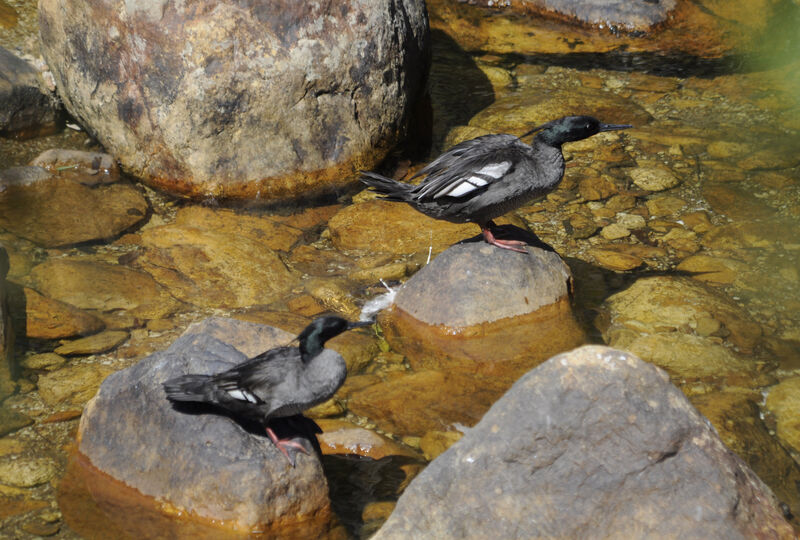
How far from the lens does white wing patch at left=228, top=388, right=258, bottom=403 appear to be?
356 centimetres

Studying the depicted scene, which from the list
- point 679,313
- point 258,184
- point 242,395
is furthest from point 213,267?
point 679,313

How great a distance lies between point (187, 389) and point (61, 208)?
3.33 metres

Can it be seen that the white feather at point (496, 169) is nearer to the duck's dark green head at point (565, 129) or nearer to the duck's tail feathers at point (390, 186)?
the duck's dark green head at point (565, 129)

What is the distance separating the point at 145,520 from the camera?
3.64 meters

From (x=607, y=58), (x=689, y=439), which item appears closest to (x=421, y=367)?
(x=689, y=439)

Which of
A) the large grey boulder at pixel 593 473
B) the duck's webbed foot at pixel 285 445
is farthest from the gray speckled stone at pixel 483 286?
the large grey boulder at pixel 593 473

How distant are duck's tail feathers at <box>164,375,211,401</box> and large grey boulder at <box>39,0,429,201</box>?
10.1 feet

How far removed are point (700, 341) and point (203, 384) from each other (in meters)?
3.11

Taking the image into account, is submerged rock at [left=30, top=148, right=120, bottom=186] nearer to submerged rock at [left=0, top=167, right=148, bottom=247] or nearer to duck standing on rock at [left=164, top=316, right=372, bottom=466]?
submerged rock at [left=0, top=167, right=148, bottom=247]

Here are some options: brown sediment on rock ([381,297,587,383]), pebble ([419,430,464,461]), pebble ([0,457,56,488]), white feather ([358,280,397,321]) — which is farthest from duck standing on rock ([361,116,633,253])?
pebble ([0,457,56,488])

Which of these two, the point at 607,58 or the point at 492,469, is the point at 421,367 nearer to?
the point at 492,469

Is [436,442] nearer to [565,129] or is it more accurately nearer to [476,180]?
[476,180]

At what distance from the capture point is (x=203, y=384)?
3635 millimetres

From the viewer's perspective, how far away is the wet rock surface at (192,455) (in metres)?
3.55
